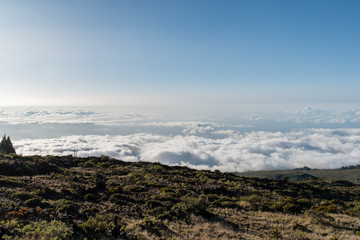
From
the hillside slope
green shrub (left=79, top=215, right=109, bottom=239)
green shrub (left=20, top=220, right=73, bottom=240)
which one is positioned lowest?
the hillside slope

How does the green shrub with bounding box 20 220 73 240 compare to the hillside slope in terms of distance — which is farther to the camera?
the hillside slope

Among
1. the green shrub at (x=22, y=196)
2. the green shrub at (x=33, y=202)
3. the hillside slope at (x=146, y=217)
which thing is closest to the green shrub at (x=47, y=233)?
the hillside slope at (x=146, y=217)

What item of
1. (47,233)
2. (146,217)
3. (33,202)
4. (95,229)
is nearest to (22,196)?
(33,202)

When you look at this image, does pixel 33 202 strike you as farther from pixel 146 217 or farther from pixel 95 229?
pixel 146 217

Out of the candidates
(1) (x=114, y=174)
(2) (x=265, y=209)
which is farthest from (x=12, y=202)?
(2) (x=265, y=209)

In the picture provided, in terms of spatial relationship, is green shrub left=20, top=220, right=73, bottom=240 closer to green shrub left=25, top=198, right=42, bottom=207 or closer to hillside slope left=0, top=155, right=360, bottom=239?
hillside slope left=0, top=155, right=360, bottom=239

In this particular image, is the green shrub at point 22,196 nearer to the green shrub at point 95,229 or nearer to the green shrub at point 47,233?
the green shrub at point 47,233

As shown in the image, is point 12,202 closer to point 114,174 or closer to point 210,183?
point 114,174

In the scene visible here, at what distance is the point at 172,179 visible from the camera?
25.1 m

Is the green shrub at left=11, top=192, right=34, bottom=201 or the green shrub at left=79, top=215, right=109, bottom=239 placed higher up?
the green shrub at left=79, top=215, right=109, bottom=239

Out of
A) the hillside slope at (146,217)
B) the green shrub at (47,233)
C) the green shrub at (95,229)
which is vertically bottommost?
the hillside slope at (146,217)

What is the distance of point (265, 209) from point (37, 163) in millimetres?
28870

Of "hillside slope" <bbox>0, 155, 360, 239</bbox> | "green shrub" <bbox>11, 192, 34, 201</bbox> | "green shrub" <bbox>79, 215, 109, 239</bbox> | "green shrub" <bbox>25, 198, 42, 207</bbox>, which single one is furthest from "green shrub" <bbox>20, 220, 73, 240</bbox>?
"green shrub" <bbox>11, 192, 34, 201</bbox>

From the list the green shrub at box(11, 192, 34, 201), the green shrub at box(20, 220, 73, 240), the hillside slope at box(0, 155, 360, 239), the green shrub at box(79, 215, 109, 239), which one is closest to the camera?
the green shrub at box(20, 220, 73, 240)
